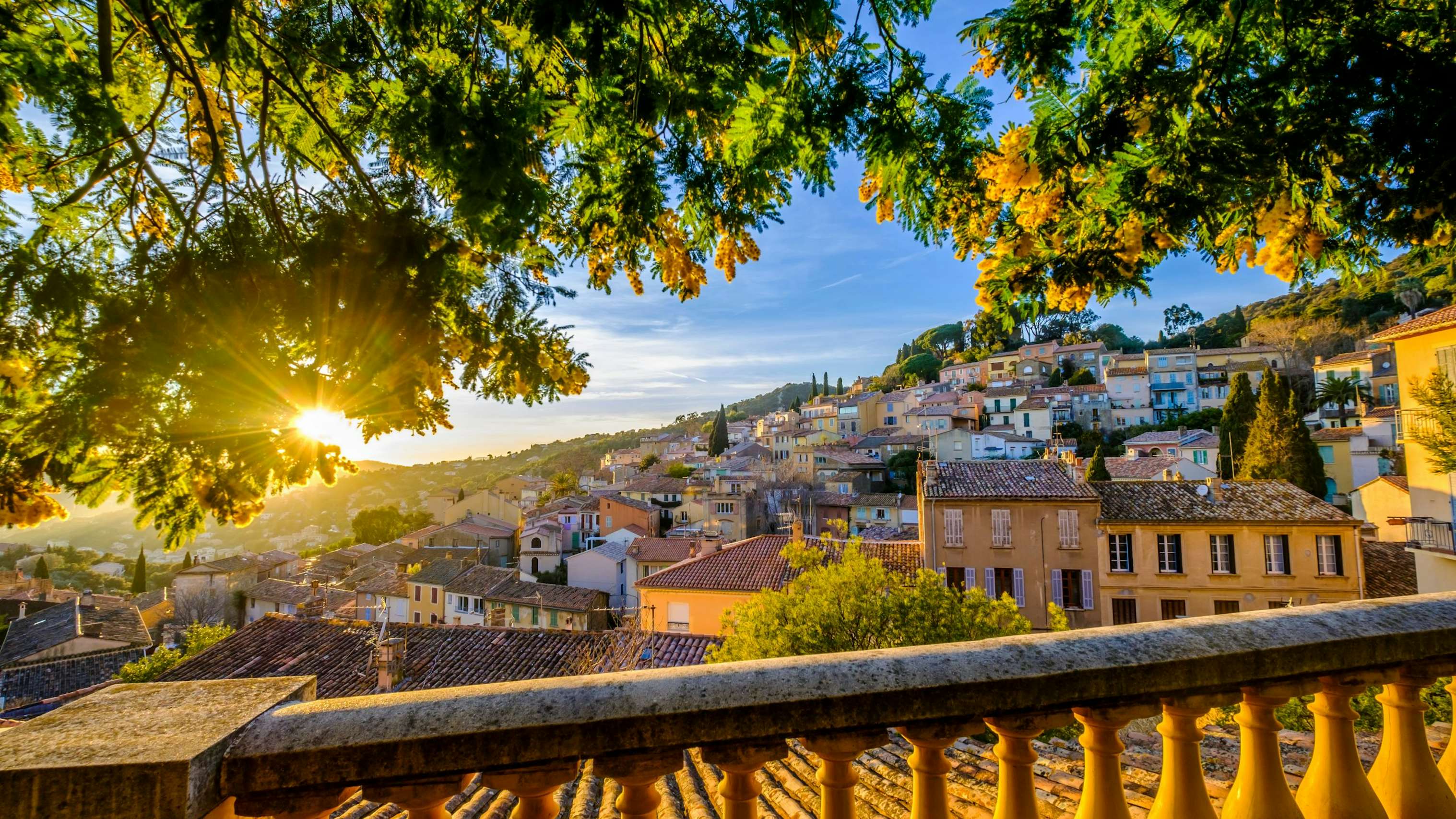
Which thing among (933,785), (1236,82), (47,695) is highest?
(1236,82)

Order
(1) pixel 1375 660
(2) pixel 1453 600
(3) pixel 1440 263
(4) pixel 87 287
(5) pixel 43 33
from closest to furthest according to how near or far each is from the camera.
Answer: (1) pixel 1375 660 → (2) pixel 1453 600 → (4) pixel 87 287 → (5) pixel 43 33 → (3) pixel 1440 263

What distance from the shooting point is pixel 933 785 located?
5.27ft

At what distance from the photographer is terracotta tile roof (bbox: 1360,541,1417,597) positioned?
64.5 feet

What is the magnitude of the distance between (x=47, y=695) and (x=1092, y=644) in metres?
37.0

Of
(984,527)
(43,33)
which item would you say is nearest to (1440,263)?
(43,33)

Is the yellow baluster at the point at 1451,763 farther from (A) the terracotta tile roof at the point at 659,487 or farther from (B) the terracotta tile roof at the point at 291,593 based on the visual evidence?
(A) the terracotta tile roof at the point at 659,487

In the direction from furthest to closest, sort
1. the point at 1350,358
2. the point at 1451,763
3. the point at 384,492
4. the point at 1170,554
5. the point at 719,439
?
Answer: 1. the point at 384,492
2. the point at 719,439
3. the point at 1350,358
4. the point at 1170,554
5. the point at 1451,763

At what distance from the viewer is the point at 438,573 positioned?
34.1 metres

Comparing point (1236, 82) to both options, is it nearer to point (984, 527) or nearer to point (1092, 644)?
point (1092, 644)

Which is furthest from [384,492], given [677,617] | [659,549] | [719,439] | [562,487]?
[677,617]

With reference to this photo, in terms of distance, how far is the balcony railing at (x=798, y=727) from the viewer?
1.29 m

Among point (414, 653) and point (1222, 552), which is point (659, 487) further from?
point (1222, 552)

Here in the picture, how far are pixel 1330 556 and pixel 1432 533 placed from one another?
7071 millimetres

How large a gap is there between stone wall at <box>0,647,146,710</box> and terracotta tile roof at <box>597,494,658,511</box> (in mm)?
26725
